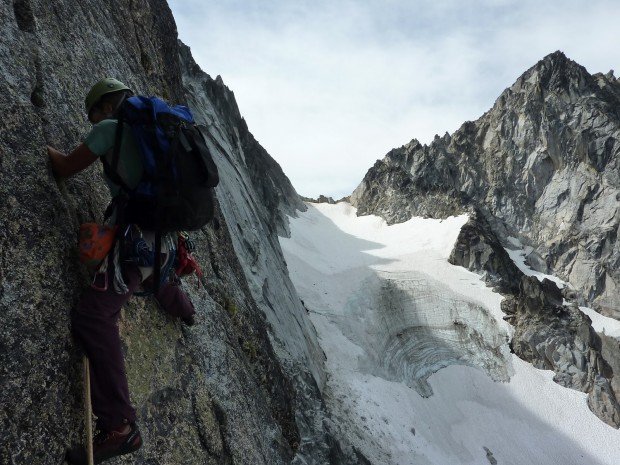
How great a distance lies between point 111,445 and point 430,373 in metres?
27.8

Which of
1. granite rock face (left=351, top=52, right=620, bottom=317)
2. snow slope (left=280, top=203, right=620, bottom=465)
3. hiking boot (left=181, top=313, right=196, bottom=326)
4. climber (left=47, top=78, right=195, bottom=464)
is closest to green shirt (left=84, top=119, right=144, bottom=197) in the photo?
climber (left=47, top=78, right=195, bottom=464)

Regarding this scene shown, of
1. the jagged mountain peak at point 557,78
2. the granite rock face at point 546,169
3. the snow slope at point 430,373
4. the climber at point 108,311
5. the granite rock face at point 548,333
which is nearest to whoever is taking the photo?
the climber at point 108,311

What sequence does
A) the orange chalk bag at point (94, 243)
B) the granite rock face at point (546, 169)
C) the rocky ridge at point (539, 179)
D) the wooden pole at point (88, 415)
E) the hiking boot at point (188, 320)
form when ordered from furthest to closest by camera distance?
the granite rock face at point (546, 169), the rocky ridge at point (539, 179), the hiking boot at point (188, 320), the orange chalk bag at point (94, 243), the wooden pole at point (88, 415)

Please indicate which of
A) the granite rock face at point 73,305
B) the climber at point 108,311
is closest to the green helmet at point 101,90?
the climber at point 108,311

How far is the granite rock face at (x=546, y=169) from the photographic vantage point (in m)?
72.7

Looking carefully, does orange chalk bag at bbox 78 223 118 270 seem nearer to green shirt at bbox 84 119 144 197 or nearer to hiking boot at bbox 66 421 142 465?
green shirt at bbox 84 119 144 197

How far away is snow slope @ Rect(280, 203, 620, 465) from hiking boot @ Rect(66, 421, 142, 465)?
13563mm

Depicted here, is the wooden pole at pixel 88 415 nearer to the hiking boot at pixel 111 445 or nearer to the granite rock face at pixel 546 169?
the hiking boot at pixel 111 445

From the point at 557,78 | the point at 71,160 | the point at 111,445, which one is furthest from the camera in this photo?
the point at 557,78

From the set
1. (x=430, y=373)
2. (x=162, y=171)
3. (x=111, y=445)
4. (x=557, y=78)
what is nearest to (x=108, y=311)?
(x=111, y=445)

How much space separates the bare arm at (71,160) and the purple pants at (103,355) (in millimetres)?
1319

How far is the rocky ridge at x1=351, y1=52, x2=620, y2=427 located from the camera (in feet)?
214

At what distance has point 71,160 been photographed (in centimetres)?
533

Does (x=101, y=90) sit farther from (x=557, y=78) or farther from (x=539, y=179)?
(x=557, y=78)
